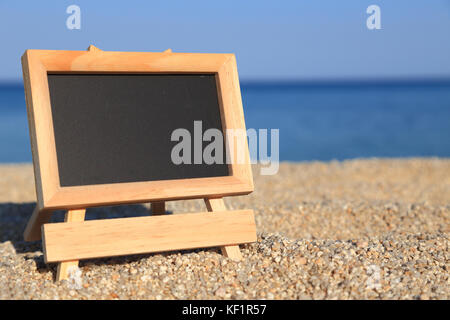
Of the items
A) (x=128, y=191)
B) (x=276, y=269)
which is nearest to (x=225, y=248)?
(x=276, y=269)

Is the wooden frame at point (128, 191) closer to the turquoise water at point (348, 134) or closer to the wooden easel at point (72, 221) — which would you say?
the wooden easel at point (72, 221)

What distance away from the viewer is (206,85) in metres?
3.20

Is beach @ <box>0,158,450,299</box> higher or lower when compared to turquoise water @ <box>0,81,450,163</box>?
lower

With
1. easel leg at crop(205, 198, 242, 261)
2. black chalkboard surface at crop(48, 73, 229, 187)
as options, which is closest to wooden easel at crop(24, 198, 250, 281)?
easel leg at crop(205, 198, 242, 261)

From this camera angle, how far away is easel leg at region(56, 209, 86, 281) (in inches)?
107

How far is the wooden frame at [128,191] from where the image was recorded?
8.79ft

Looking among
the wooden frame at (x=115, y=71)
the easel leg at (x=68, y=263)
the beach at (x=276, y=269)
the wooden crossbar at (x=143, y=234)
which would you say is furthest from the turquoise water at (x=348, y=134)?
the easel leg at (x=68, y=263)

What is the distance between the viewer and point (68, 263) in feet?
8.94

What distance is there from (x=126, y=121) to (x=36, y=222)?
2.96 ft

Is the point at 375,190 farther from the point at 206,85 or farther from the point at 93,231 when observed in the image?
the point at 93,231

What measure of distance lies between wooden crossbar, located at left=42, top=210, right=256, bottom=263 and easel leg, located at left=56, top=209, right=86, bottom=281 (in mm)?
53

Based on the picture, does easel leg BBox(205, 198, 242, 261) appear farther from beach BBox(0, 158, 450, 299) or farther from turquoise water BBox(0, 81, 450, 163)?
turquoise water BBox(0, 81, 450, 163)

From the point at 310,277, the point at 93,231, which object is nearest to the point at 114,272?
the point at 93,231
